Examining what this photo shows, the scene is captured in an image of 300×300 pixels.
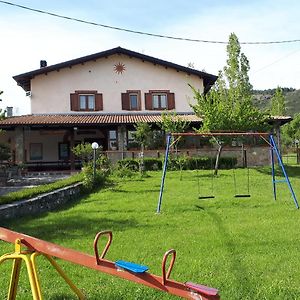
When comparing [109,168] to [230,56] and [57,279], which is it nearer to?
[57,279]

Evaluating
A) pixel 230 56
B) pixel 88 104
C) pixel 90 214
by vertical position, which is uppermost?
pixel 230 56

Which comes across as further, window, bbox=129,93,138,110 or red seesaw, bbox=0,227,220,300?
window, bbox=129,93,138,110

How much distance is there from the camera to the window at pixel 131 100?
2862 cm

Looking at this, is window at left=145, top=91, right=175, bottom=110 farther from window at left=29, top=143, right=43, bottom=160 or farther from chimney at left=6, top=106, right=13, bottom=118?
chimney at left=6, top=106, right=13, bottom=118

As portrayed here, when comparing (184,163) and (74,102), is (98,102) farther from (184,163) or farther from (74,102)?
(184,163)

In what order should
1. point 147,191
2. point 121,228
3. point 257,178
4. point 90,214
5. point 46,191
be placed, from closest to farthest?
point 121,228
point 90,214
point 46,191
point 147,191
point 257,178

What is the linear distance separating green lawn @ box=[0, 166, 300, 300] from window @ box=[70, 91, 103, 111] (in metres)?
14.6

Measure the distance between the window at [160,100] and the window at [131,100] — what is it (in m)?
0.64

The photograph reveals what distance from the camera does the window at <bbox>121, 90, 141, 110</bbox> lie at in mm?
28625

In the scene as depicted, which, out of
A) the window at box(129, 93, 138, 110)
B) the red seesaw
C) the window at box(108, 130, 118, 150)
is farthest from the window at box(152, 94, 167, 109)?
the red seesaw

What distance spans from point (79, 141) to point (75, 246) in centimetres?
2266

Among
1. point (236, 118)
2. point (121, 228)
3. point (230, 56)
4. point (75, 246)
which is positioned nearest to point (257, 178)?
point (236, 118)

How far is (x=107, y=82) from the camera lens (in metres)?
28.6

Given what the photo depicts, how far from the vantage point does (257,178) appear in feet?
60.5
